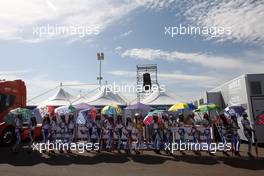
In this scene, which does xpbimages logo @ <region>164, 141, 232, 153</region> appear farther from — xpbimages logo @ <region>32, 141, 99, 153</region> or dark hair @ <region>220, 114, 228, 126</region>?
xpbimages logo @ <region>32, 141, 99, 153</region>

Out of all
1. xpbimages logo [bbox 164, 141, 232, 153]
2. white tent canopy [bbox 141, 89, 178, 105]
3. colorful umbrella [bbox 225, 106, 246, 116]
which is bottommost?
xpbimages logo [bbox 164, 141, 232, 153]

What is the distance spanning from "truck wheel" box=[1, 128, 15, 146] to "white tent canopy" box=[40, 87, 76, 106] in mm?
9715

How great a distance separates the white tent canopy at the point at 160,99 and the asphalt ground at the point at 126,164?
11979 millimetres

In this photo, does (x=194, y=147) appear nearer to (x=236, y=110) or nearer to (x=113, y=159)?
(x=236, y=110)

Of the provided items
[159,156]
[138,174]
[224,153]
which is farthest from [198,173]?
[224,153]

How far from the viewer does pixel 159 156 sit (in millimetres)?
13125

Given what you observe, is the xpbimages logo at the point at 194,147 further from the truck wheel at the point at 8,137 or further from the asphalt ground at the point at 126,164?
the truck wheel at the point at 8,137

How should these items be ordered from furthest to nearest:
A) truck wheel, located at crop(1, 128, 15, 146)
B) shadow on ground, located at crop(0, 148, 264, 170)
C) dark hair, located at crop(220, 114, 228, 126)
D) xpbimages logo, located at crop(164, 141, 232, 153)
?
truck wheel, located at crop(1, 128, 15, 146) → xpbimages logo, located at crop(164, 141, 232, 153) → dark hair, located at crop(220, 114, 228, 126) → shadow on ground, located at crop(0, 148, 264, 170)

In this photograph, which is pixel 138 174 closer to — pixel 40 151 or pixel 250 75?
pixel 40 151

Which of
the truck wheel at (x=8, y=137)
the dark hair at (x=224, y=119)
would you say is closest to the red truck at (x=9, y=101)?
the truck wheel at (x=8, y=137)

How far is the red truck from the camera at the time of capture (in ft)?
56.3

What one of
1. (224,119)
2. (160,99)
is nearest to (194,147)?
(224,119)

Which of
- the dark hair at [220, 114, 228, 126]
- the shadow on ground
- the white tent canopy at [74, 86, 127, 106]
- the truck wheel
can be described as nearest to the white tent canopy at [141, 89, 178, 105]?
the white tent canopy at [74, 86, 127, 106]

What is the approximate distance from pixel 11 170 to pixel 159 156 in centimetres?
596
